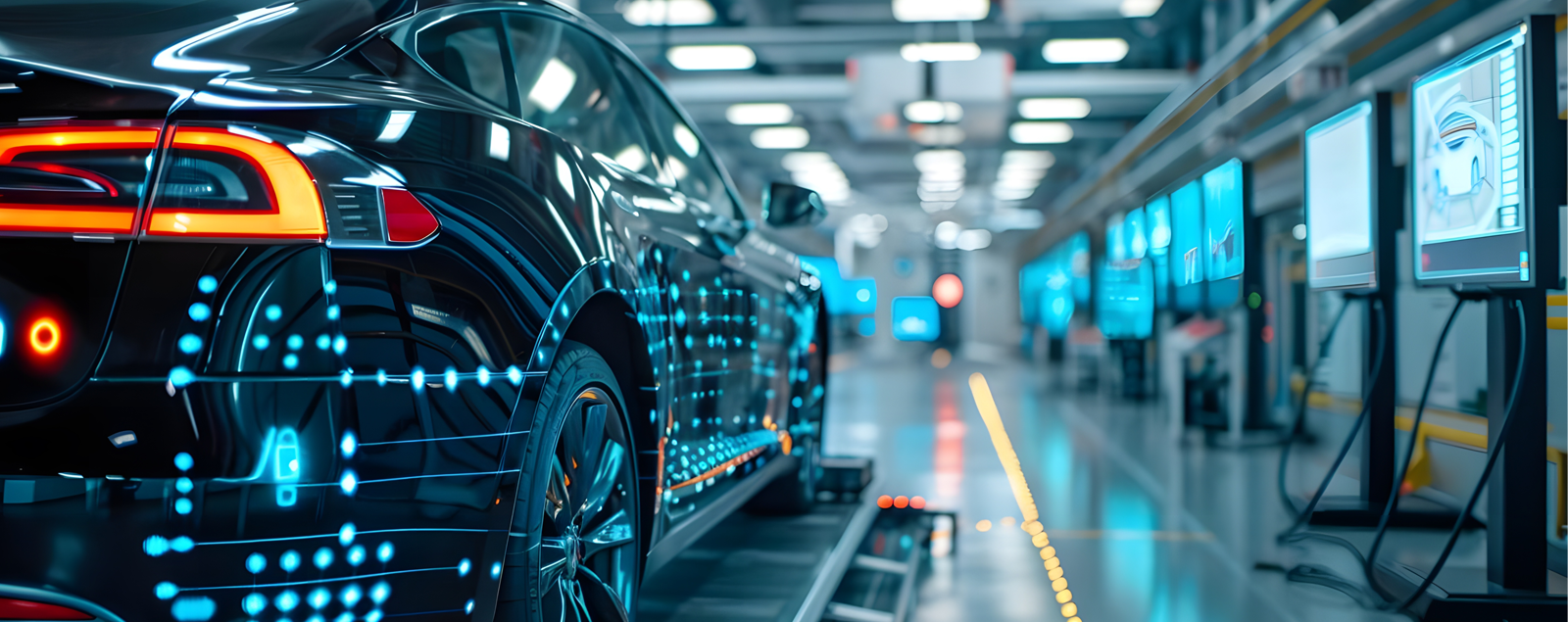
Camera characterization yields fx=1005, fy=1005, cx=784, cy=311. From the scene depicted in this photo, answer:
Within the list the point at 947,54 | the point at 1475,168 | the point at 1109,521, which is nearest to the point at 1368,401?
the point at 1109,521

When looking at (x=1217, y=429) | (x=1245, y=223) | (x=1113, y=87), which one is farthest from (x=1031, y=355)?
(x=1245, y=223)

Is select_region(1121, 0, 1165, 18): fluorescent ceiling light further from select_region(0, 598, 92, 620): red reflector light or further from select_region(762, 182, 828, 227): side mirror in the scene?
select_region(0, 598, 92, 620): red reflector light

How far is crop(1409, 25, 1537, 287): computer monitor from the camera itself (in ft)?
8.84

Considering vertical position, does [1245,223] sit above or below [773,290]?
above

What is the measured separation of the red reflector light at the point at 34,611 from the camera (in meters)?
1.02

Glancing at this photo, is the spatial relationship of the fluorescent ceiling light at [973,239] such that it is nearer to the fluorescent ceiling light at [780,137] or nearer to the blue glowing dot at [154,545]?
the fluorescent ceiling light at [780,137]

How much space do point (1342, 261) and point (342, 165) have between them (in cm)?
387

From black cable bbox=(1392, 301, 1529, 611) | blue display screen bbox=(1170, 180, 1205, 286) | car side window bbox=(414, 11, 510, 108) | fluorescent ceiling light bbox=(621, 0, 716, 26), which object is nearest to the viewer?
car side window bbox=(414, 11, 510, 108)

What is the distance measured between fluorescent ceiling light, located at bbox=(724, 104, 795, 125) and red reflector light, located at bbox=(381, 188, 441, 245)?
39.8ft

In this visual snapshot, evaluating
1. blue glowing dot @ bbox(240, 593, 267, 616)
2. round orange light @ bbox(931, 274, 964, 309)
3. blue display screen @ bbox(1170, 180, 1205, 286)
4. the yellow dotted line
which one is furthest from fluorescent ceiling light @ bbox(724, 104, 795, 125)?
round orange light @ bbox(931, 274, 964, 309)

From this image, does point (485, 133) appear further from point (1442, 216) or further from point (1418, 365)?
point (1418, 365)

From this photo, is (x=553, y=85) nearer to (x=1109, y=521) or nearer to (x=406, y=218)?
(x=406, y=218)

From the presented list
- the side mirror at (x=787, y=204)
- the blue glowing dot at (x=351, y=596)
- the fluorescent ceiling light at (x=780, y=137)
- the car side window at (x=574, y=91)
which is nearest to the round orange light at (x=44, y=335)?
the blue glowing dot at (x=351, y=596)

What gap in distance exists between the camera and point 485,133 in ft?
4.42
